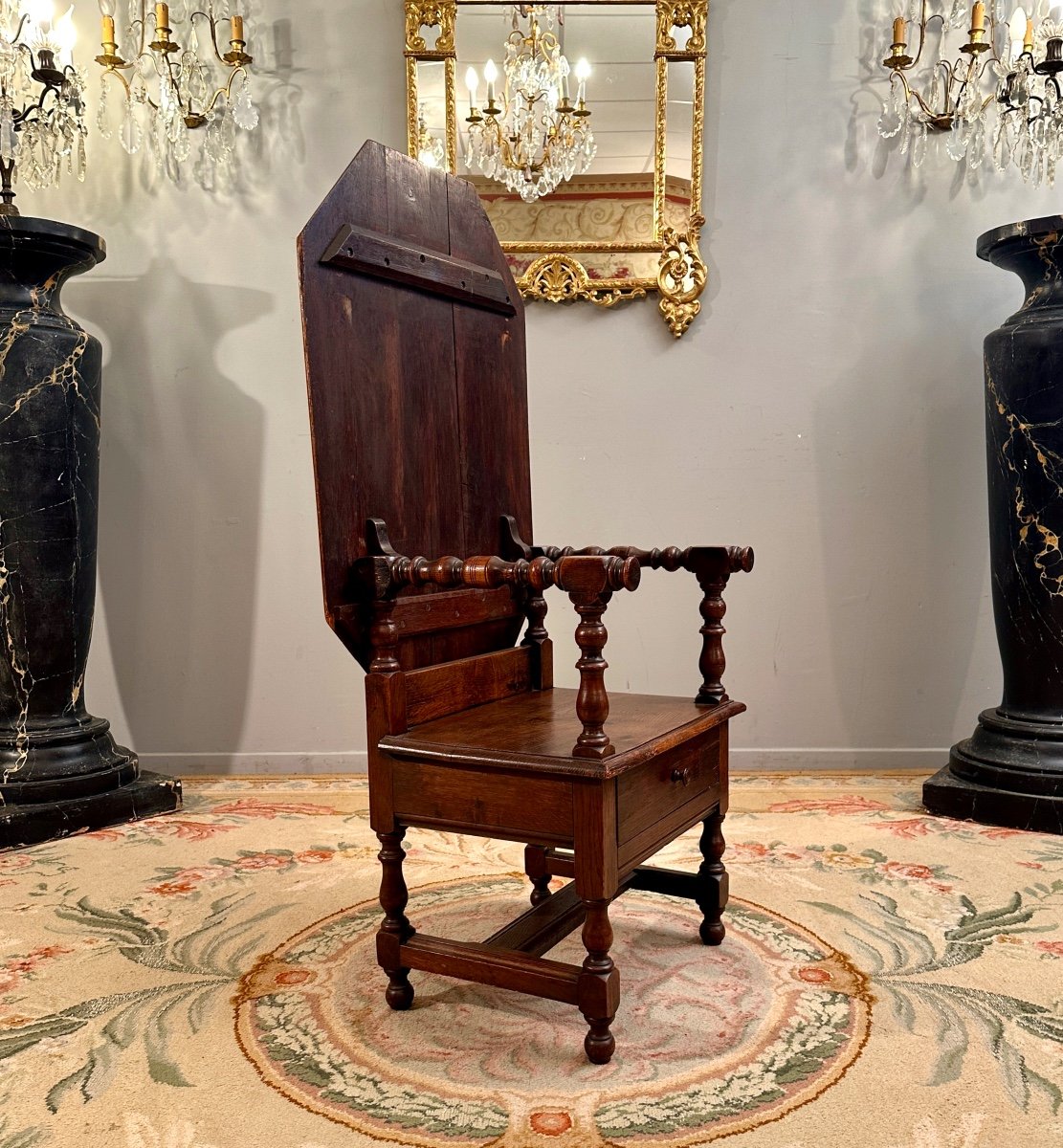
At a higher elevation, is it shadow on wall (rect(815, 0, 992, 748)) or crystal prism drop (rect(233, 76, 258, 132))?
crystal prism drop (rect(233, 76, 258, 132))

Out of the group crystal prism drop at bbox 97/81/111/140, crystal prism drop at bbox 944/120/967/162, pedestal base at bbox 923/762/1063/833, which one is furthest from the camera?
crystal prism drop at bbox 97/81/111/140

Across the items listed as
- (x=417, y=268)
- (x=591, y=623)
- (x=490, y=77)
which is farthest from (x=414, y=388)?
(x=490, y=77)

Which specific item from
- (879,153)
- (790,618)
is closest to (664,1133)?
(790,618)

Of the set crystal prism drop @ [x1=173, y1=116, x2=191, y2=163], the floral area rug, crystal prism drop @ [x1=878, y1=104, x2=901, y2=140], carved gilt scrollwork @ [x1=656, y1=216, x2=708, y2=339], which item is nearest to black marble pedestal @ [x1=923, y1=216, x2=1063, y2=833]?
the floral area rug

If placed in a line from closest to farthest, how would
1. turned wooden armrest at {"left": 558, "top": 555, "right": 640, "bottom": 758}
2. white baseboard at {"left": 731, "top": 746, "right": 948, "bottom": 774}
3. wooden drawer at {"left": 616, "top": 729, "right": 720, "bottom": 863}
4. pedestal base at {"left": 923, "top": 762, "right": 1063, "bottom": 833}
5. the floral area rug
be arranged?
the floral area rug → turned wooden armrest at {"left": 558, "top": 555, "right": 640, "bottom": 758} → wooden drawer at {"left": 616, "top": 729, "right": 720, "bottom": 863} → pedestal base at {"left": 923, "top": 762, "right": 1063, "bottom": 833} → white baseboard at {"left": 731, "top": 746, "right": 948, "bottom": 774}

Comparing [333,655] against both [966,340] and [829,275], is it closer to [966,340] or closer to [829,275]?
[829,275]

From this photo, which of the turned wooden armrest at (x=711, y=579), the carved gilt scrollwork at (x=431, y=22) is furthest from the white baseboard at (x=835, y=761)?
the carved gilt scrollwork at (x=431, y=22)

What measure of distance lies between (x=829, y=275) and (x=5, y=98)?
2749 millimetres

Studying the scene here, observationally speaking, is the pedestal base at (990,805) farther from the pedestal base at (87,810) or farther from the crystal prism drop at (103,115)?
the crystal prism drop at (103,115)

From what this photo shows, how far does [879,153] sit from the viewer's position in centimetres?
375

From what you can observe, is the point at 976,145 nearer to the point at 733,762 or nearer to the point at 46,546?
the point at 733,762

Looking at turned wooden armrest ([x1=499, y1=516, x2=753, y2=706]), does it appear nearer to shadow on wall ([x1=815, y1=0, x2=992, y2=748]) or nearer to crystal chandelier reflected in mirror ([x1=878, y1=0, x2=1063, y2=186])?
shadow on wall ([x1=815, y1=0, x2=992, y2=748])

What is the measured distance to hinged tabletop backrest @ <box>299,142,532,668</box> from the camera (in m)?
2.03

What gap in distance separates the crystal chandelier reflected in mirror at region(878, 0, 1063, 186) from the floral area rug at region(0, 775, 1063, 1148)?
2.25 metres
